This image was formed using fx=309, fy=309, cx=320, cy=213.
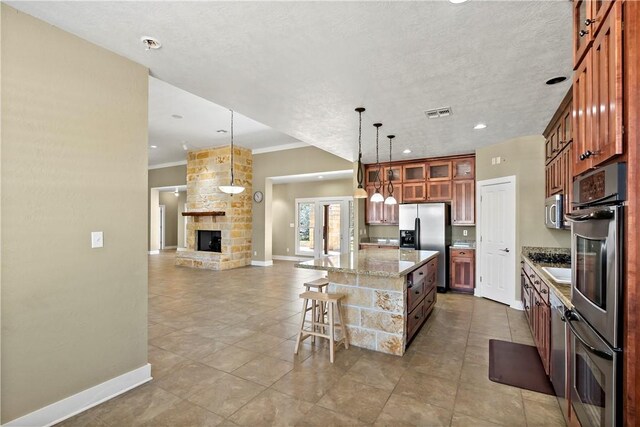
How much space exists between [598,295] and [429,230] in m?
4.83

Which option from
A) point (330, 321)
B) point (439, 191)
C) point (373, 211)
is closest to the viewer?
point (330, 321)

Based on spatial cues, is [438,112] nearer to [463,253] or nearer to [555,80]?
[555,80]

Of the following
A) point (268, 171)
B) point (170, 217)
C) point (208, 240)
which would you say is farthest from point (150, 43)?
point (170, 217)

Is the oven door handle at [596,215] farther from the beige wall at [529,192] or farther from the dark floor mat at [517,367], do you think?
the beige wall at [529,192]

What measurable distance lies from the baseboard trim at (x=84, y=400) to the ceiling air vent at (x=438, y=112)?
394 centimetres

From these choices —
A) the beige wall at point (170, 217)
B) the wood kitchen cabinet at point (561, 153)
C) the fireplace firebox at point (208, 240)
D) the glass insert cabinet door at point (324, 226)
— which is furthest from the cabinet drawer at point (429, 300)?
the beige wall at point (170, 217)

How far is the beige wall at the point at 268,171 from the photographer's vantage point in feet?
26.2

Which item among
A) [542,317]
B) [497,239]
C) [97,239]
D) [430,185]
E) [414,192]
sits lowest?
[542,317]

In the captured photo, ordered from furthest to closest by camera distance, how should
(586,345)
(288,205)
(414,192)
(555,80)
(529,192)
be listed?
1. (288,205)
2. (414,192)
3. (529,192)
4. (555,80)
5. (586,345)

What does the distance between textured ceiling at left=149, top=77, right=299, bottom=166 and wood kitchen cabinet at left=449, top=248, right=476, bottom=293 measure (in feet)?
14.9

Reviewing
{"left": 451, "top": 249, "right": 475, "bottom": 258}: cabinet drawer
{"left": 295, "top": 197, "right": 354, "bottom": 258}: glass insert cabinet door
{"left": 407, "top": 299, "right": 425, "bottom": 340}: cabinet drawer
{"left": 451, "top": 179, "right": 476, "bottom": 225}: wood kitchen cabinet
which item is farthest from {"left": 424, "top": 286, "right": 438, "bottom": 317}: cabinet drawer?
{"left": 295, "top": 197, "right": 354, "bottom": 258}: glass insert cabinet door

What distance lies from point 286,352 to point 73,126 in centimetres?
266

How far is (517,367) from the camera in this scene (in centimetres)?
288

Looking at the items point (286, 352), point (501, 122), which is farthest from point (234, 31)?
point (501, 122)
